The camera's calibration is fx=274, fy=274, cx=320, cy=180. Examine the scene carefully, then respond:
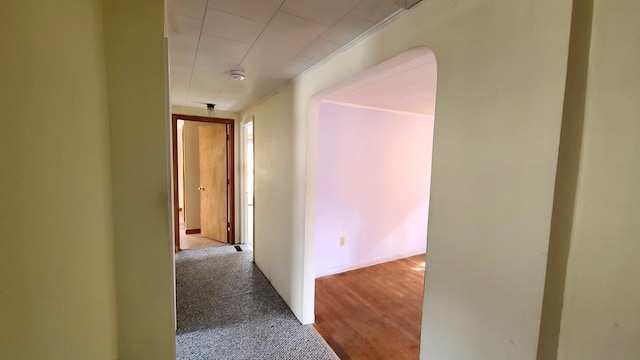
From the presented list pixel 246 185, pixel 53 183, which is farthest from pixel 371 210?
pixel 53 183

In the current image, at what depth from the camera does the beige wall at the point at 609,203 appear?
26.8 inches

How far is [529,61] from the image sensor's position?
2.70 ft

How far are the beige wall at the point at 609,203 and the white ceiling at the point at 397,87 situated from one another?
673 millimetres

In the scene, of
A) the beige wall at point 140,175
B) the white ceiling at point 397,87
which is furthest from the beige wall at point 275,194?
the beige wall at point 140,175

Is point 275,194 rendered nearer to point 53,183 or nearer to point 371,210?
point 371,210

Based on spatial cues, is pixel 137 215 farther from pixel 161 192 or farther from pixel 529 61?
pixel 529 61

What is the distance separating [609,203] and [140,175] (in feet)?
4.79

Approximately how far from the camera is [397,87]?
246 centimetres

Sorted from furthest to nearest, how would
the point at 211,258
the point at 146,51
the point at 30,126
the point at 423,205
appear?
the point at 423,205, the point at 211,258, the point at 146,51, the point at 30,126

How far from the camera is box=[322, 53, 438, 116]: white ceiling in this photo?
163 centimetres

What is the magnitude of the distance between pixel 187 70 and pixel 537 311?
248 cm

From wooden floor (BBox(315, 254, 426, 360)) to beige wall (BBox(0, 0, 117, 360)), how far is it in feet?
5.83

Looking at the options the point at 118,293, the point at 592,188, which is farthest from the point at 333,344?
the point at 592,188

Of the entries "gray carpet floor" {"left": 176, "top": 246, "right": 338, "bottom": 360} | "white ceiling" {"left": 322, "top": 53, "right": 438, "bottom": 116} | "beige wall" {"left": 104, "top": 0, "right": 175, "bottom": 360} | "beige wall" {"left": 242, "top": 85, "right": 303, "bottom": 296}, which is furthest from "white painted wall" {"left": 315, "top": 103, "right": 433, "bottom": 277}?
"beige wall" {"left": 104, "top": 0, "right": 175, "bottom": 360}
